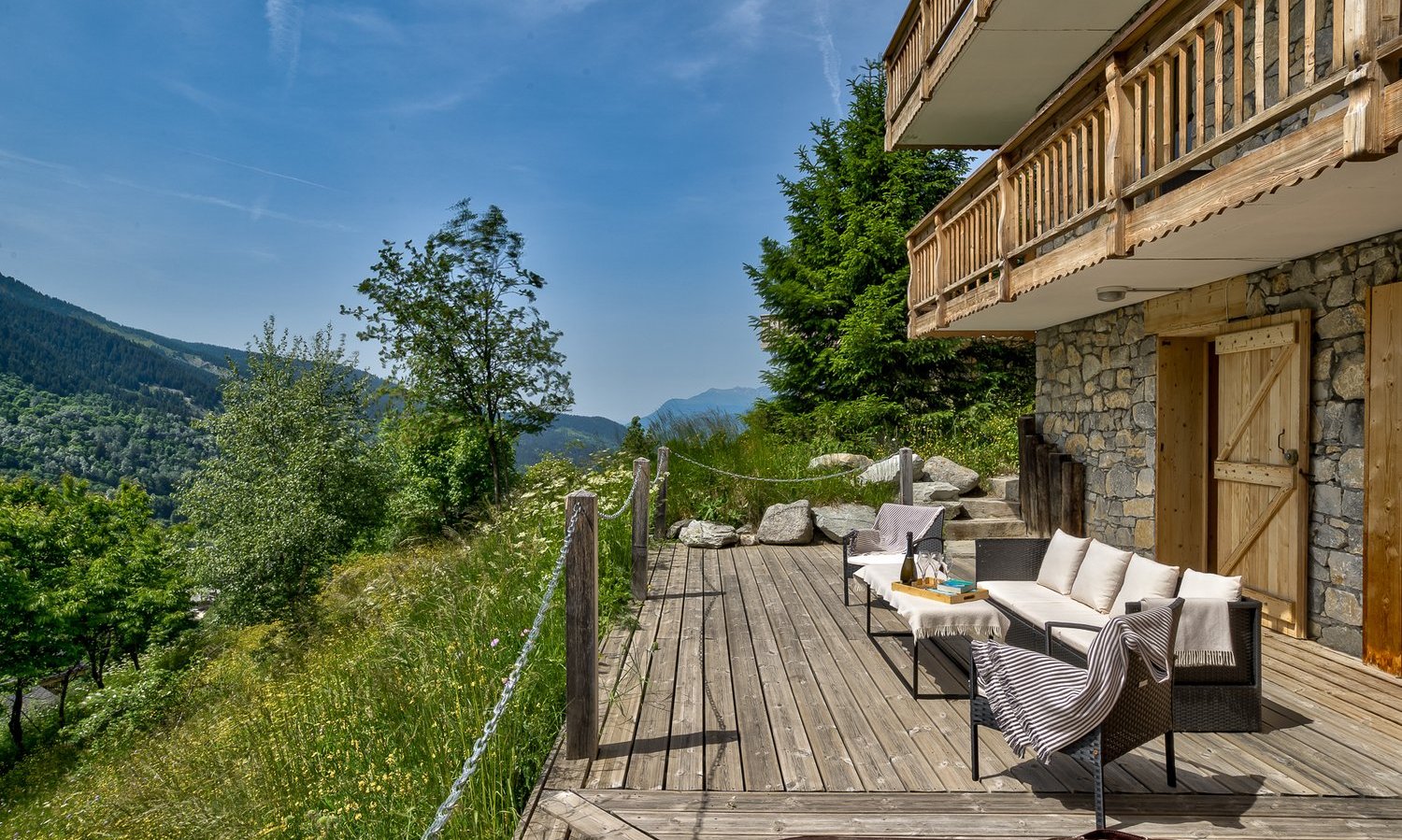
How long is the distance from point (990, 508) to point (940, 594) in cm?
609

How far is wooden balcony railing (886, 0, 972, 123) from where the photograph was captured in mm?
7828

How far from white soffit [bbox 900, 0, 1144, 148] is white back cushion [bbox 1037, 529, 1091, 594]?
4867 mm

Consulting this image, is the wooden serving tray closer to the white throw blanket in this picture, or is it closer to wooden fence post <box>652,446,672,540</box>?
the white throw blanket

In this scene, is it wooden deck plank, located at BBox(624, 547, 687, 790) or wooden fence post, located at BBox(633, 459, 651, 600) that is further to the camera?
wooden fence post, located at BBox(633, 459, 651, 600)

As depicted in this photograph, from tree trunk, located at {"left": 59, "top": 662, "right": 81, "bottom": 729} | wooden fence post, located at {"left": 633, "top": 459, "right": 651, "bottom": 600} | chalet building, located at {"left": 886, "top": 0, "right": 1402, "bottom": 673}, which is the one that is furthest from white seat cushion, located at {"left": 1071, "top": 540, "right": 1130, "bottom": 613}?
tree trunk, located at {"left": 59, "top": 662, "right": 81, "bottom": 729}

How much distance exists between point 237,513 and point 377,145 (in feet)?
124

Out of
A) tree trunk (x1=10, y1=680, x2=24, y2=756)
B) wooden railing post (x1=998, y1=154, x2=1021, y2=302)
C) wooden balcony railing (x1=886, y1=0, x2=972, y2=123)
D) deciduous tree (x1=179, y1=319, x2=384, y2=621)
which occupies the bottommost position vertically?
tree trunk (x1=10, y1=680, x2=24, y2=756)

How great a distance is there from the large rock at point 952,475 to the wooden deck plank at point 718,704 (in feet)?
15.8

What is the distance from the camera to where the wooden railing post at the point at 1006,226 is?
5.95m

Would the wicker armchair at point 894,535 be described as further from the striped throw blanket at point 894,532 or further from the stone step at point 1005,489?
the stone step at point 1005,489

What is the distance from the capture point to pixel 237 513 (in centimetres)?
2588

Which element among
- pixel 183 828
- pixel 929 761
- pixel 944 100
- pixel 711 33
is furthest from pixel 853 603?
pixel 711 33

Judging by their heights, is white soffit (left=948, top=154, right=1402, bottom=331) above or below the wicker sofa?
above

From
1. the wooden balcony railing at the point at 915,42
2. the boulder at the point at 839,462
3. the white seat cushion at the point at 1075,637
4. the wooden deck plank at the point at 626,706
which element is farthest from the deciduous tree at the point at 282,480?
the white seat cushion at the point at 1075,637
